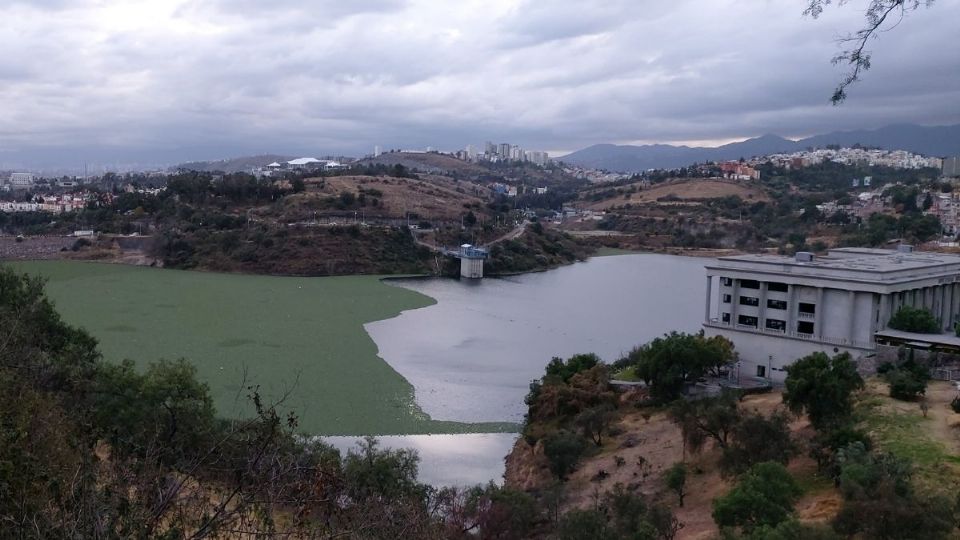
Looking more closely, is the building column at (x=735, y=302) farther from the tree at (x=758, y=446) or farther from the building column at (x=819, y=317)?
the tree at (x=758, y=446)

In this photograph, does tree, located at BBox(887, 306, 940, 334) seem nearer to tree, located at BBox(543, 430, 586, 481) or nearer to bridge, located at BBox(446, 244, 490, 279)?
tree, located at BBox(543, 430, 586, 481)

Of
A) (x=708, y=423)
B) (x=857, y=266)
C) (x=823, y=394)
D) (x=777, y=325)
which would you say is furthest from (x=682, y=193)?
(x=708, y=423)

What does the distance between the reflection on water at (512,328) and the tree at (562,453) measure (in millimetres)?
2865

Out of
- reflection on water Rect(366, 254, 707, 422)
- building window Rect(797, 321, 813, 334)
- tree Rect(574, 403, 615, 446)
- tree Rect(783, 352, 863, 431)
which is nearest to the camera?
tree Rect(783, 352, 863, 431)

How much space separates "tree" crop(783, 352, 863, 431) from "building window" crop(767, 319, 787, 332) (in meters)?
→ 4.52

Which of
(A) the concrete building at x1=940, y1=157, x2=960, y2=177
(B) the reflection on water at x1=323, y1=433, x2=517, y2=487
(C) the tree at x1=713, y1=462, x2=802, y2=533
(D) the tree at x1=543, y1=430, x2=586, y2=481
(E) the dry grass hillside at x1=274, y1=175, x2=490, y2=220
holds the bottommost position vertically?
(B) the reflection on water at x1=323, y1=433, x2=517, y2=487

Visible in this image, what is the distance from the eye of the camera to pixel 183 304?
960 inches

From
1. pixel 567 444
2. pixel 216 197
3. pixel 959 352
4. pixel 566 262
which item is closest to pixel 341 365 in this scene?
pixel 567 444

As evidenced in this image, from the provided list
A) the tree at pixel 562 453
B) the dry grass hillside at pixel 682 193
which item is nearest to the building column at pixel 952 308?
the tree at pixel 562 453

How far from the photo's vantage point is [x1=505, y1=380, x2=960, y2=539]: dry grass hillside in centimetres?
836

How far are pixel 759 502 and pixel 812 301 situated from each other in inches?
337

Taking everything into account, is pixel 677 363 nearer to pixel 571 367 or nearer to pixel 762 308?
pixel 571 367

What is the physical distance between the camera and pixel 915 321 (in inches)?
547

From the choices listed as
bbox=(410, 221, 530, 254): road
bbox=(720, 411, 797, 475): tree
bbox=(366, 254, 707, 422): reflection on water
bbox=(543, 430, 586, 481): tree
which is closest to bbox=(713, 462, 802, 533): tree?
bbox=(720, 411, 797, 475): tree
